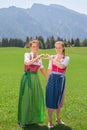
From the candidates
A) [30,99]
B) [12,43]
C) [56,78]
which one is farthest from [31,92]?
[12,43]

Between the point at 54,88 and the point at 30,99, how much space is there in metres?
0.67

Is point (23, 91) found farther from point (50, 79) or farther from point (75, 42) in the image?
point (75, 42)

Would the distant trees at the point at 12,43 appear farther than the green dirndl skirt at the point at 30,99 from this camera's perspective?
Yes

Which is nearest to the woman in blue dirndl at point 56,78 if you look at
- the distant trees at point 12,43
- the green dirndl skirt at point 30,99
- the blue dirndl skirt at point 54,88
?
the blue dirndl skirt at point 54,88

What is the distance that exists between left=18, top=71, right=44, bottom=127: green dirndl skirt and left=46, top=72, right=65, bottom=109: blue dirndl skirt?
256 mm

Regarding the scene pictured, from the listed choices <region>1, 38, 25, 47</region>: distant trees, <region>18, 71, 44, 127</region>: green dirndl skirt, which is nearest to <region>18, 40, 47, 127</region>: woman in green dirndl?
<region>18, 71, 44, 127</region>: green dirndl skirt

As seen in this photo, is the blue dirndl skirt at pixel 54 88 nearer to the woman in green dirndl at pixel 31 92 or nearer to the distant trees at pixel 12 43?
the woman in green dirndl at pixel 31 92

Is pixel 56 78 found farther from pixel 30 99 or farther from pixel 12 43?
pixel 12 43

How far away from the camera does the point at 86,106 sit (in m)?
12.2

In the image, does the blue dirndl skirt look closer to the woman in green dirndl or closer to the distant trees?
the woman in green dirndl

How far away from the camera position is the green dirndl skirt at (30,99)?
874 centimetres

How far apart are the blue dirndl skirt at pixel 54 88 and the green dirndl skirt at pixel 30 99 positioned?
26 centimetres

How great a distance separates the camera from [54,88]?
28.6 feet

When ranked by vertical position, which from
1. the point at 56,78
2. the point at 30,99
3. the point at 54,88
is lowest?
the point at 30,99
